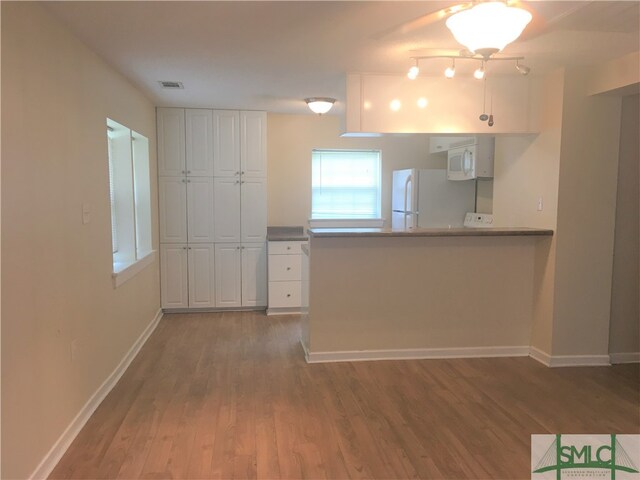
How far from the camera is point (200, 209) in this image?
545cm

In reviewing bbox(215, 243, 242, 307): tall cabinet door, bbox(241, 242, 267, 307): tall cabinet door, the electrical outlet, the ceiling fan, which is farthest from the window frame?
the electrical outlet

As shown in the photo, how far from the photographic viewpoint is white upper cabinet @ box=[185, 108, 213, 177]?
5.31 metres

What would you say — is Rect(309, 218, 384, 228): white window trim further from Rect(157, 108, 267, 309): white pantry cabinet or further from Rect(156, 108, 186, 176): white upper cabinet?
Rect(156, 108, 186, 176): white upper cabinet

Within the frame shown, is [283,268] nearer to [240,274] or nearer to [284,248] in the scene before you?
[284,248]

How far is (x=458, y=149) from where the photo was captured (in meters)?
5.26

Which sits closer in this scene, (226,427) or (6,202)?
(6,202)

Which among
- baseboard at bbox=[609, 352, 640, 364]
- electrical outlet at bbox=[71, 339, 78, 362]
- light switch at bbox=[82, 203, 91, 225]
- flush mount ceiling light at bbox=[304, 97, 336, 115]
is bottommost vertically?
baseboard at bbox=[609, 352, 640, 364]

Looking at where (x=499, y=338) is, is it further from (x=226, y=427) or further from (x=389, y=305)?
(x=226, y=427)

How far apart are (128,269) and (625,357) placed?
405 centimetres

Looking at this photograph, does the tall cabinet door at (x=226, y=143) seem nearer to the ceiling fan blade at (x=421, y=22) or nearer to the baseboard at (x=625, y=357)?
the ceiling fan blade at (x=421, y=22)

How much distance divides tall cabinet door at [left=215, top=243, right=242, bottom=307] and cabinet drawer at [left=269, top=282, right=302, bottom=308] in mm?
421

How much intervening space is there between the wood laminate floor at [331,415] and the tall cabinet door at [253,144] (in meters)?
2.11

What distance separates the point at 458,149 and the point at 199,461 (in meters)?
4.07

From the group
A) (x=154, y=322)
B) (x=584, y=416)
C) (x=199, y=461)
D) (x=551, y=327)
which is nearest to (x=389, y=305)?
(x=551, y=327)
